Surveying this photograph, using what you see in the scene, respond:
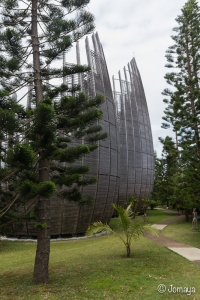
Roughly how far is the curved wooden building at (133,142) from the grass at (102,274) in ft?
37.3

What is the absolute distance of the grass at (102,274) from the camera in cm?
523

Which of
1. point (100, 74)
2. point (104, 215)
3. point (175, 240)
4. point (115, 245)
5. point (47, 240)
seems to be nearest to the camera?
point (47, 240)

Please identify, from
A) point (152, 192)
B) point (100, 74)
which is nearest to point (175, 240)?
point (100, 74)

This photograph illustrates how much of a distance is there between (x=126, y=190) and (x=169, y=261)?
13.7 m

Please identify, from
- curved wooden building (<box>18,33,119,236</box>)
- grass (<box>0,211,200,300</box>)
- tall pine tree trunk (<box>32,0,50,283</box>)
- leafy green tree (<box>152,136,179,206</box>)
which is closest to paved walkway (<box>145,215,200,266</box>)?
grass (<box>0,211,200,300</box>)

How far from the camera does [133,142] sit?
874 inches

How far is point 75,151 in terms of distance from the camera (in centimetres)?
679

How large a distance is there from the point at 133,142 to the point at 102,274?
16.4m

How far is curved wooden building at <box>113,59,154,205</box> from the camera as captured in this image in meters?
21.5

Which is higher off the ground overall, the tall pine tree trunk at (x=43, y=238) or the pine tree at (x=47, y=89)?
the pine tree at (x=47, y=89)

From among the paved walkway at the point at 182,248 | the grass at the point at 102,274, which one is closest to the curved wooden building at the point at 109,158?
the grass at the point at 102,274

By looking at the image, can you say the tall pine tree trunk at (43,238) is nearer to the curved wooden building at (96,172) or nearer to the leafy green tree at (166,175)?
the curved wooden building at (96,172)

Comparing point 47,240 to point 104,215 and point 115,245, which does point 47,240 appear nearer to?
point 115,245

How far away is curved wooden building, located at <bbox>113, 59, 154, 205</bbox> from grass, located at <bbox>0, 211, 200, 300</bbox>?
11365 millimetres
